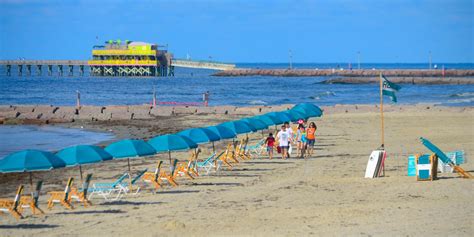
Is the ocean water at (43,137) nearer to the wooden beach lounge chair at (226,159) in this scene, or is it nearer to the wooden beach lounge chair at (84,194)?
the wooden beach lounge chair at (226,159)

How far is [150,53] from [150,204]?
83480mm

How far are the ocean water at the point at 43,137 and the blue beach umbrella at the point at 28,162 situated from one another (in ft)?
33.4

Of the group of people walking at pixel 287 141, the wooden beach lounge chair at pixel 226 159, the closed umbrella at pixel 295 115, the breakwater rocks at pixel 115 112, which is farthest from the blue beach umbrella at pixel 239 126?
the breakwater rocks at pixel 115 112

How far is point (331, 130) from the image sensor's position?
29.7 meters

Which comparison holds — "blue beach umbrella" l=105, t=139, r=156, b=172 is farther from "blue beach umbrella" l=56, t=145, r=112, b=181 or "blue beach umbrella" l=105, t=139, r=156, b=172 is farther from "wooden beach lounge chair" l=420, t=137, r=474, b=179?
"wooden beach lounge chair" l=420, t=137, r=474, b=179

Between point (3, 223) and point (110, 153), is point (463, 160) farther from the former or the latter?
point (3, 223)

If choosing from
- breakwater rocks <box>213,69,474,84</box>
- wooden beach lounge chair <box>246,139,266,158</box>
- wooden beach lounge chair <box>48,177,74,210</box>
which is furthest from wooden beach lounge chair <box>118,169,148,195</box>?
breakwater rocks <box>213,69,474,84</box>

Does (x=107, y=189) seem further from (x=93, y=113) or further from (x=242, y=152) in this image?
(x=93, y=113)

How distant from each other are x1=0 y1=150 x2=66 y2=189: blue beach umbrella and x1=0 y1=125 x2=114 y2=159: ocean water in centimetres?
1019

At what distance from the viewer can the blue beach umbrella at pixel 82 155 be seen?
555 inches

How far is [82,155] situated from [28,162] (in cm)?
126

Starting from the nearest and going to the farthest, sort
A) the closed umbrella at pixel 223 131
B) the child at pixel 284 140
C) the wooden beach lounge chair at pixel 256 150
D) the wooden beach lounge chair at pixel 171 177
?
1. the wooden beach lounge chair at pixel 171 177
2. the closed umbrella at pixel 223 131
3. the child at pixel 284 140
4. the wooden beach lounge chair at pixel 256 150

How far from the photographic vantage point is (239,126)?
20906mm

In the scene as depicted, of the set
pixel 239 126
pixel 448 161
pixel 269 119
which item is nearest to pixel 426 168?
pixel 448 161
